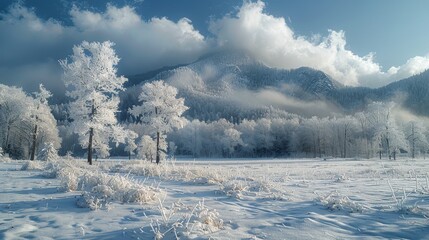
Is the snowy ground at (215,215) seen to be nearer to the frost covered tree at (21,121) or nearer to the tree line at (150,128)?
the tree line at (150,128)

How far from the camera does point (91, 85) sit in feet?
85.7

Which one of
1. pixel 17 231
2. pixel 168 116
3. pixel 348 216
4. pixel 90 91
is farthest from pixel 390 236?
pixel 168 116

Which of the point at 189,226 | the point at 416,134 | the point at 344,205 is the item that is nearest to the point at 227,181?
the point at 344,205

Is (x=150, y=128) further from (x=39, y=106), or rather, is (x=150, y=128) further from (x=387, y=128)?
(x=387, y=128)

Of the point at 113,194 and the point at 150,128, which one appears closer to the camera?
the point at 113,194

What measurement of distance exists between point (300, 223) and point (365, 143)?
345ft

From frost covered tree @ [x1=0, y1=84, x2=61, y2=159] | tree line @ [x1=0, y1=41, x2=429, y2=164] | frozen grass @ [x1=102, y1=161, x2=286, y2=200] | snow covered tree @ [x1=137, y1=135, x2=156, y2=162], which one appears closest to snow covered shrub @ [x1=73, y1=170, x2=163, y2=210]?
Answer: frozen grass @ [x1=102, y1=161, x2=286, y2=200]

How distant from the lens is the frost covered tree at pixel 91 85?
25.9 metres

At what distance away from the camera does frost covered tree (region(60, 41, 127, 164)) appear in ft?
84.9

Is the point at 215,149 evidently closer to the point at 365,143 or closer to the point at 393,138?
the point at 365,143

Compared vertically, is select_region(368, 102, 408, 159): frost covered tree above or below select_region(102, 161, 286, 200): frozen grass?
above

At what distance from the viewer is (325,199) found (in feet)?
26.3

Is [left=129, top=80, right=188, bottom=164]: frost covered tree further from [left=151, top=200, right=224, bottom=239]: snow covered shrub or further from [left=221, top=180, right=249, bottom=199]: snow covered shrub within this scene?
[left=151, top=200, right=224, bottom=239]: snow covered shrub

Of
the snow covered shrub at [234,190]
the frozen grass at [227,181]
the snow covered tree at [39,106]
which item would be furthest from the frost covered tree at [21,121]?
the snow covered shrub at [234,190]
